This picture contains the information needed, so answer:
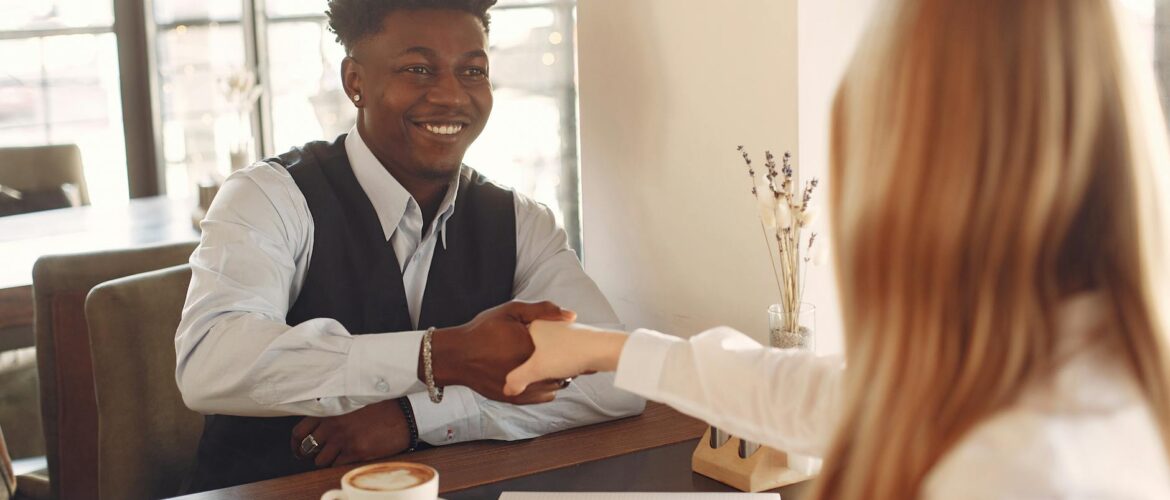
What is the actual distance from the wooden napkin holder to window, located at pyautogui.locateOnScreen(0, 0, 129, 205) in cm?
460

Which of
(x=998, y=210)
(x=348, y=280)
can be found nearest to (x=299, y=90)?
(x=348, y=280)

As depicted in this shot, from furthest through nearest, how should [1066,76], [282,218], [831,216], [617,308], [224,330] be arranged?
[617,308], [282,218], [224,330], [831,216], [1066,76]

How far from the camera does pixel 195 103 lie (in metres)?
5.36

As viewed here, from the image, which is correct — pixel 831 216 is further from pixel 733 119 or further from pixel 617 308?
pixel 617 308

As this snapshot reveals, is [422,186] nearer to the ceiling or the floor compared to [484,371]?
nearer to the ceiling

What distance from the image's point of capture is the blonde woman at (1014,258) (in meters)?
0.72

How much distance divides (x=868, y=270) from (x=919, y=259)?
42 millimetres

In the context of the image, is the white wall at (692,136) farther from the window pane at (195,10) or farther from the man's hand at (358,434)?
the window pane at (195,10)

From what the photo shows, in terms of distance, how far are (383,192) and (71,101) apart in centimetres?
417

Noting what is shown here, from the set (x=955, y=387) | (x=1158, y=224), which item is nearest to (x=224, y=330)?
(x=955, y=387)

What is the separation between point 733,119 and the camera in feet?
5.75

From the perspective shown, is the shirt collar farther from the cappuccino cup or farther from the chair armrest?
the chair armrest

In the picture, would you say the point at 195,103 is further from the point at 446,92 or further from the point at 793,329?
the point at 793,329

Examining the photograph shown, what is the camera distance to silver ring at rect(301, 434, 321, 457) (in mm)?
1544
